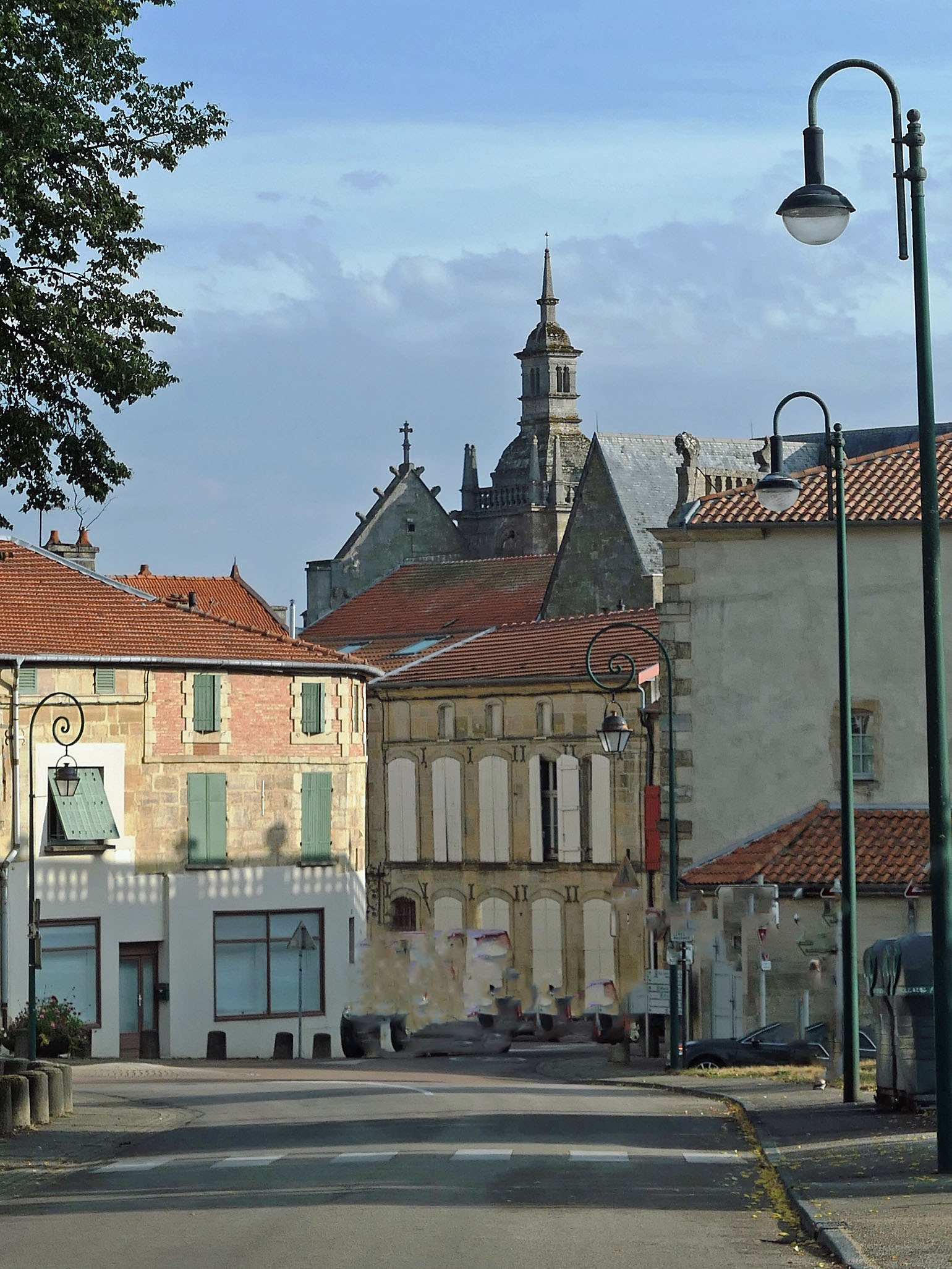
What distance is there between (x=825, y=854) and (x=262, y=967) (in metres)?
15.3

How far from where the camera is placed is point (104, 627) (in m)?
43.8

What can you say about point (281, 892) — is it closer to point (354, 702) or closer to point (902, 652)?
point (354, 702)

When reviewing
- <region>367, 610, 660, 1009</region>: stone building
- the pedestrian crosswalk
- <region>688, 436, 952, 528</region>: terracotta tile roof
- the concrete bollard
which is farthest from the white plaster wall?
the pedestrian crosswalk

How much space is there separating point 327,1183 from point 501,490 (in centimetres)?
10991

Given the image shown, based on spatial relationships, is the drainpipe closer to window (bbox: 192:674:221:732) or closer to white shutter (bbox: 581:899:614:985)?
window (bbox: 192:674:221:732)

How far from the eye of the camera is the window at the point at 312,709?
46.2 m

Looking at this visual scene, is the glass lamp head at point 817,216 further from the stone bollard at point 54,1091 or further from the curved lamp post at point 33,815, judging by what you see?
the curved lamp post at point 33,815

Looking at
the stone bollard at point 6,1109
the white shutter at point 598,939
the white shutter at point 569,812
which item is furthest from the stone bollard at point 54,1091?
the white shutter at point 569,812

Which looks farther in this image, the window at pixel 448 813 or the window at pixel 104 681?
the window at pixel 448 813

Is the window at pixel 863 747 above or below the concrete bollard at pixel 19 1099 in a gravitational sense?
above

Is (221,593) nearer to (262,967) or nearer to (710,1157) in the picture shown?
(262,967)

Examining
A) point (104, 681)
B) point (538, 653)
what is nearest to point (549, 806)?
point (538, 653)

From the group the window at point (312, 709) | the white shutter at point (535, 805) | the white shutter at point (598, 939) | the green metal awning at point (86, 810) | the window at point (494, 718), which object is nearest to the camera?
the green metal awning at point (86, 810)

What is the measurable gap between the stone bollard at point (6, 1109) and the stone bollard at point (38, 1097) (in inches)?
32.8
